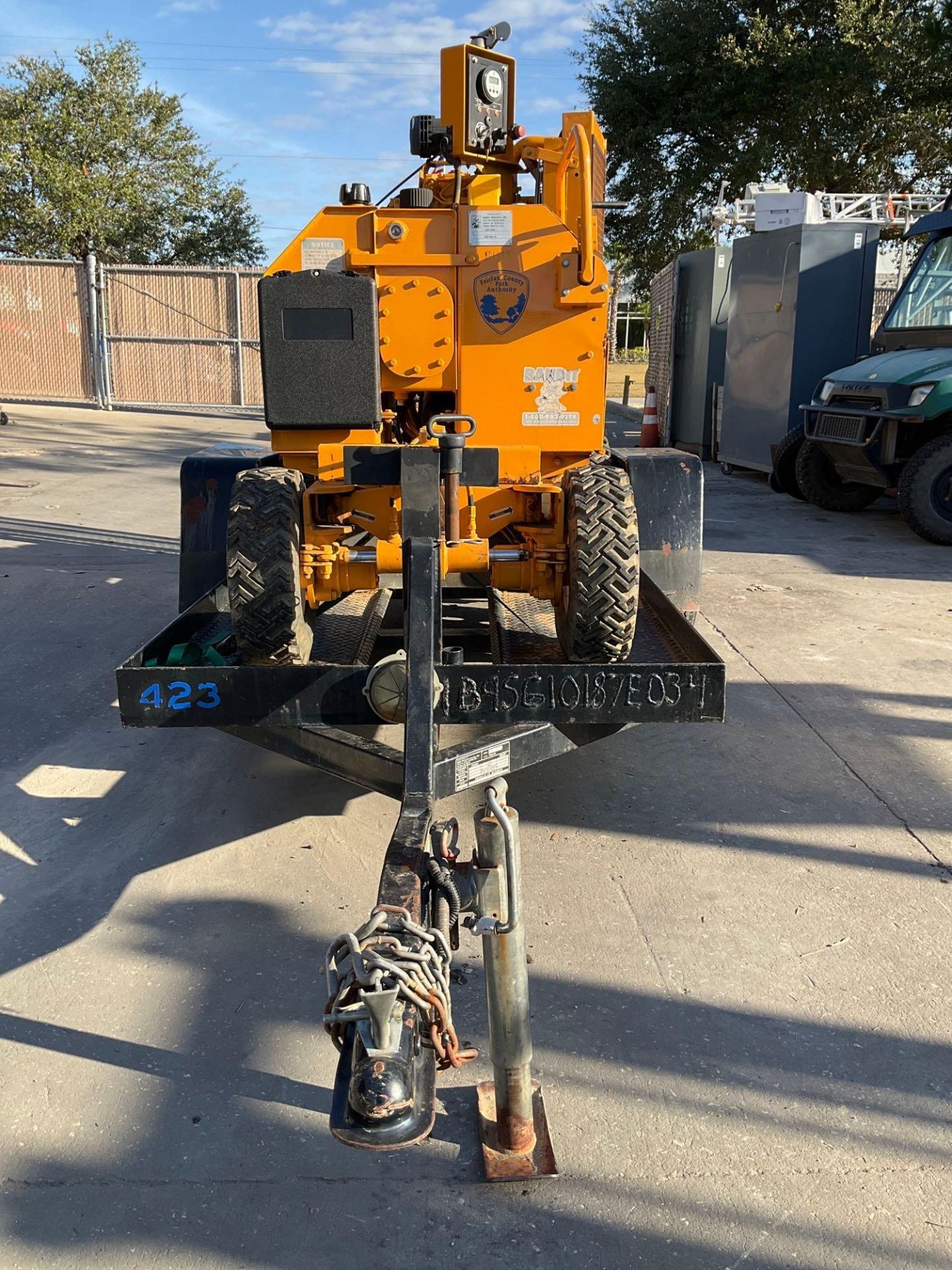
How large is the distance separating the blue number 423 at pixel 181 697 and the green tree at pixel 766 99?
21.3 m

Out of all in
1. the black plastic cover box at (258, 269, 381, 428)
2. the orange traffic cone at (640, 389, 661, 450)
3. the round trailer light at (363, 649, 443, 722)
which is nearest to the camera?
the round trailer light at (363, 649, 443, 722)

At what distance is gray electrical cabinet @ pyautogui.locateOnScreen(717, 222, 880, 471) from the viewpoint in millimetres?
12648

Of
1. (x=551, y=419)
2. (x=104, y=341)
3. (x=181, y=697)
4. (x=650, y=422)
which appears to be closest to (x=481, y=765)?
(x=181, y=697)

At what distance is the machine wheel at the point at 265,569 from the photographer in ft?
12.0

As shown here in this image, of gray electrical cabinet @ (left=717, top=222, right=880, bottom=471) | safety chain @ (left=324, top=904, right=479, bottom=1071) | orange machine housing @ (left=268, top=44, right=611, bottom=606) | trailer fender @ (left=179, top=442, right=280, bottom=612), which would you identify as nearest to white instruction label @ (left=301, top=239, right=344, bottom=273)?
orange machine housing @ (left=268, top=44, right=611, bottom=606)

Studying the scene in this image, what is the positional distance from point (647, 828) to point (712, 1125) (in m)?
1.62

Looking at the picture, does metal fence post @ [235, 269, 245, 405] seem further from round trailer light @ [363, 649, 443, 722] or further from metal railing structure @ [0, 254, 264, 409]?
round trailer light @ [363, 649, 443, 722]

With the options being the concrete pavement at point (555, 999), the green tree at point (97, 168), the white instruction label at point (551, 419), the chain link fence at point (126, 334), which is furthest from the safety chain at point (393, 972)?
the green tree at point (97, 168)

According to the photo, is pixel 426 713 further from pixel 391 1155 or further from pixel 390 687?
pixel 391 1155

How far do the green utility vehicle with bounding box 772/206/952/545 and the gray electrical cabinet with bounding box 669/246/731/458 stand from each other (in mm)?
3529

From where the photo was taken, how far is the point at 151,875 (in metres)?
3.78

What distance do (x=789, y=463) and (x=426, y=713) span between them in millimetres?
10330

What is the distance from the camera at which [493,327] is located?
4.66 m

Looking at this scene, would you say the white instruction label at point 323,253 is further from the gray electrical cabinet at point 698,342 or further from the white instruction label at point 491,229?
the gray electrical cabinet at point 698,342
